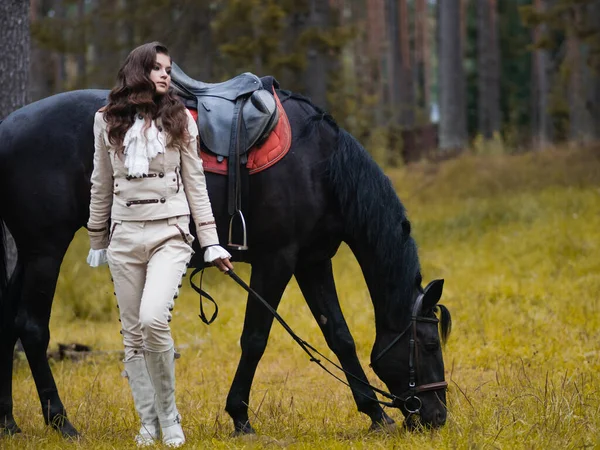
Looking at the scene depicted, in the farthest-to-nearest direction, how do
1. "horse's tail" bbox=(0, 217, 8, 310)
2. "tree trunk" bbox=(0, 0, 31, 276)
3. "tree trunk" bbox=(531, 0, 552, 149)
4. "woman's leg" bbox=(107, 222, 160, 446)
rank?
"tree trunk" bbox=(531, 0, 552, 149) → "tree trunk" bbox=(0, 0, 31, 276) → "horse's tail" bbox=(0, 217, 8, 310) → "woman's leg" bbox=(107, 222, 160, 446)

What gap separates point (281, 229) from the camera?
202 inches

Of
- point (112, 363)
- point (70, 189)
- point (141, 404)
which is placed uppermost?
point (70, 189)

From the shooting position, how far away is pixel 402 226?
5.19 m

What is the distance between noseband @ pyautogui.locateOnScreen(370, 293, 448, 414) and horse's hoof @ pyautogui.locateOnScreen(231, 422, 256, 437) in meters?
0.87

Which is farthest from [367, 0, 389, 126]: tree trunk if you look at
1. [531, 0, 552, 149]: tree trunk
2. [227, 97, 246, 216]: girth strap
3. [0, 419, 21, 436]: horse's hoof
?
[0, 419, 21, 436]: horse's hoof

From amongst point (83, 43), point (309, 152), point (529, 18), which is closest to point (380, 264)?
point (309, 152)

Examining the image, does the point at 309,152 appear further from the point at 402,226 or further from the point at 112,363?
the point at 112,363

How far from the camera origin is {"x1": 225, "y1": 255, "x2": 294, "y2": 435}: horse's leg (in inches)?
202

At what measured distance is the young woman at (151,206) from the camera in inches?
176

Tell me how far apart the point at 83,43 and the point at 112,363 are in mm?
11792

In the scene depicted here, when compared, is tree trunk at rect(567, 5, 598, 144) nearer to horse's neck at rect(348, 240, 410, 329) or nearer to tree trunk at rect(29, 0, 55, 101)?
tree trunk at rect(29, 0, 55, 101)

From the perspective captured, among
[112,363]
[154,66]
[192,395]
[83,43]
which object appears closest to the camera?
[154,66]

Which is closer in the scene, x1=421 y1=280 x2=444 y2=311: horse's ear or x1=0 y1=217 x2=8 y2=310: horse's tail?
x1=421 y1=280 x2=444 y2=311: horse's ear

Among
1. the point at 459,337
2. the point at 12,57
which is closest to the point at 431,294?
the point at 459,337
